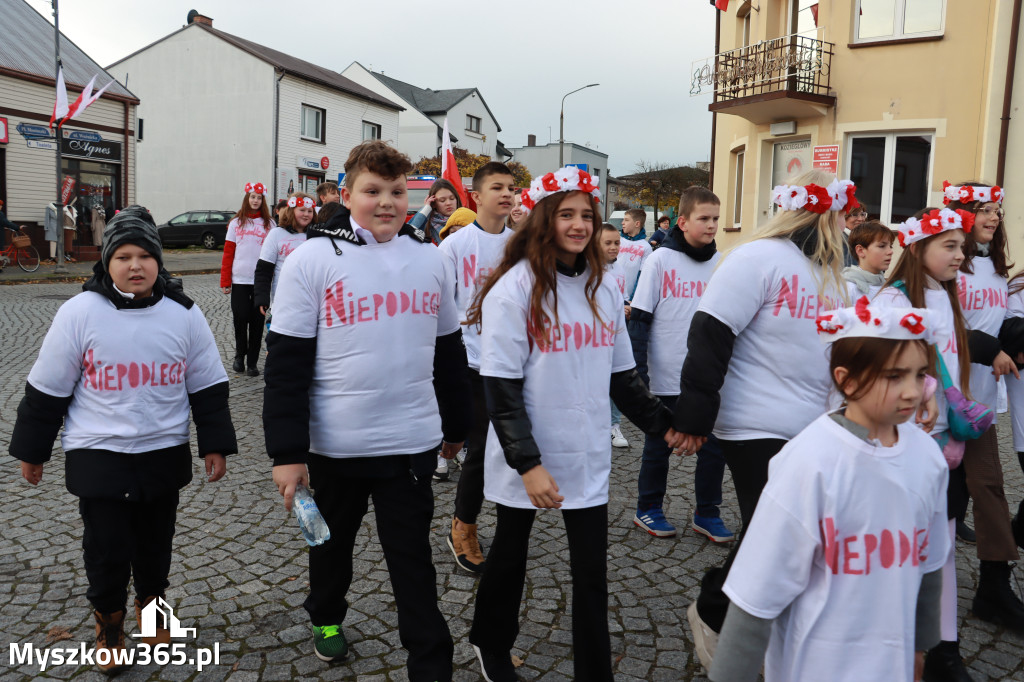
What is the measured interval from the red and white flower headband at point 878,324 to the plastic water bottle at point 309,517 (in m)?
1.74

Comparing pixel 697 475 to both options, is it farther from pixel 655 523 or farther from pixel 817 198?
pixel 817 198

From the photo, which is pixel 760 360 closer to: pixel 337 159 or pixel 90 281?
pixel 90 281

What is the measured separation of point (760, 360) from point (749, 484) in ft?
1.51

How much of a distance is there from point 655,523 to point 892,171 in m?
12.8

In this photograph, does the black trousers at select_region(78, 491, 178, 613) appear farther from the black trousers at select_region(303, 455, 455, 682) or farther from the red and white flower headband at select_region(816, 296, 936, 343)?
the red and white flower headband at select_region(816, 296, 936, 343)

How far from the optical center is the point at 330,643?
3.29 m

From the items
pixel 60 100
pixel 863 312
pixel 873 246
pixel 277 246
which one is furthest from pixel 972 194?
pixel 60 100

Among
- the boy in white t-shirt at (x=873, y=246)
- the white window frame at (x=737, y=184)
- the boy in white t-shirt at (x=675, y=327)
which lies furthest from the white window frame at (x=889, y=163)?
the boy in white t-shirt at (x=675, y=327)

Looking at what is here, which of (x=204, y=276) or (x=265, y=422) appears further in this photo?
(x=204, y=276)

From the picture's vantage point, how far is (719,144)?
20188 mm

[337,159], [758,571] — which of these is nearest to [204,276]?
[337,159]

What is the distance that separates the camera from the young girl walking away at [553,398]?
2.84m

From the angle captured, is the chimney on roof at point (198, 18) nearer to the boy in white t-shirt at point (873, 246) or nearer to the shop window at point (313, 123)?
the shop window at point (313, 123)

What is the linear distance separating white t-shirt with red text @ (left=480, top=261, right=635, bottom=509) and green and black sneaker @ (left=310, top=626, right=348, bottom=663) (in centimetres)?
94
